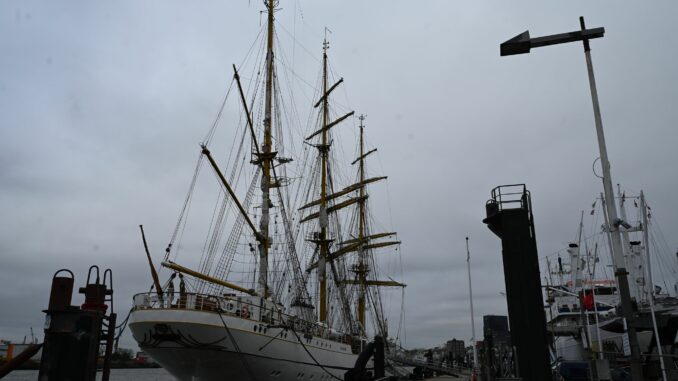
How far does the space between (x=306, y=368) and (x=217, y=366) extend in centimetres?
590

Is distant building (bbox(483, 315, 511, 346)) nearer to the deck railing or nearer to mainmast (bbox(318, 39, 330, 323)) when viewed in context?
the deck railing

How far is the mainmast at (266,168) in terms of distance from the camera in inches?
1169

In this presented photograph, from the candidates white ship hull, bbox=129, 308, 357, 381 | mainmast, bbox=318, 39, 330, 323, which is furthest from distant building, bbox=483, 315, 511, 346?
mainmast, bbox=318, 39, 330, 323

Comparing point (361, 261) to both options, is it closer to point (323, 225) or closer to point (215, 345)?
point (323, 225)

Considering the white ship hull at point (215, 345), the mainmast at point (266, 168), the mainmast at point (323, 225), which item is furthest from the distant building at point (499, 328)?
the mainmast at point (323, 225)

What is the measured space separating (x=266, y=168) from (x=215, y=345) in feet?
45.1

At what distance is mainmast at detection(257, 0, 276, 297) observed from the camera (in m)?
29.7

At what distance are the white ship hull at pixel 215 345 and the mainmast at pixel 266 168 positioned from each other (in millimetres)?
4370

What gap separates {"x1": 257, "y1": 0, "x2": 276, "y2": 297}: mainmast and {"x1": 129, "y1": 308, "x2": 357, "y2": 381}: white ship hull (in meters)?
4.37

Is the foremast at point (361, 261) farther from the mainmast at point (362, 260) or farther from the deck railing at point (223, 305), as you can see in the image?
the deck railing at point (223, 305)

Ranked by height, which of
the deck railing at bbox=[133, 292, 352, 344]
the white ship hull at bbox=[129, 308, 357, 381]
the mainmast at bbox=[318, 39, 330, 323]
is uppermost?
the mainmast at bbox=[318, 39, 330, 323]

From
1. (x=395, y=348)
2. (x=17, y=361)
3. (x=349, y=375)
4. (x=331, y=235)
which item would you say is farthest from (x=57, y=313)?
(x=395, y=348)

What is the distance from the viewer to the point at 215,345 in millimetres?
21562

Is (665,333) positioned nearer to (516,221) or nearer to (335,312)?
(516,221)
